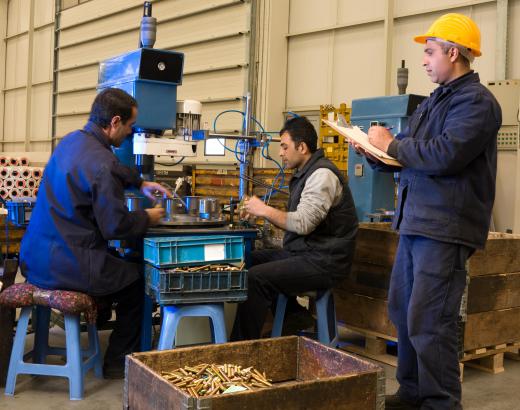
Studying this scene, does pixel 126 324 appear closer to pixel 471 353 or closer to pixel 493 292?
pixel 471 353

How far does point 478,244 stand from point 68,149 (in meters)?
1.67

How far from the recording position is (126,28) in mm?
9305

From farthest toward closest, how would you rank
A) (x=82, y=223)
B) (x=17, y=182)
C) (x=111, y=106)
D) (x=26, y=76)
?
(x=26, y=76)
(x=17, y=182)
(x=111, y=106)
(x=82, y=223)

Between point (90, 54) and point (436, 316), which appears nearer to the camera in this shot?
point (436, 316)

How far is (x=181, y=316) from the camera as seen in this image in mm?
2504

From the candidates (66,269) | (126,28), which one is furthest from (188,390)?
(126,28)

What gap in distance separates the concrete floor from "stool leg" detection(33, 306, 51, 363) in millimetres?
109

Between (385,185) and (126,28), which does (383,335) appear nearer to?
(385,185)

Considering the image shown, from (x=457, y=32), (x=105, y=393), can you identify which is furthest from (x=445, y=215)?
(x=105, y=393)

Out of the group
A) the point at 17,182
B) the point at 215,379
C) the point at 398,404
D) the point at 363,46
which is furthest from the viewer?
the point at 363,46

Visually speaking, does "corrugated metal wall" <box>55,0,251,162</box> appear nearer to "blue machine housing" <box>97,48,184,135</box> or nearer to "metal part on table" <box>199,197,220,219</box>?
"blue machine housing" <box>97,48,184,135</box>

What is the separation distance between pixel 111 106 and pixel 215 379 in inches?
50.9

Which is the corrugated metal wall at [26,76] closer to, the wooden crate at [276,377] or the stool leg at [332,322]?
the stool leg at [332,322]

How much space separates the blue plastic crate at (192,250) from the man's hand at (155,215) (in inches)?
3.6
